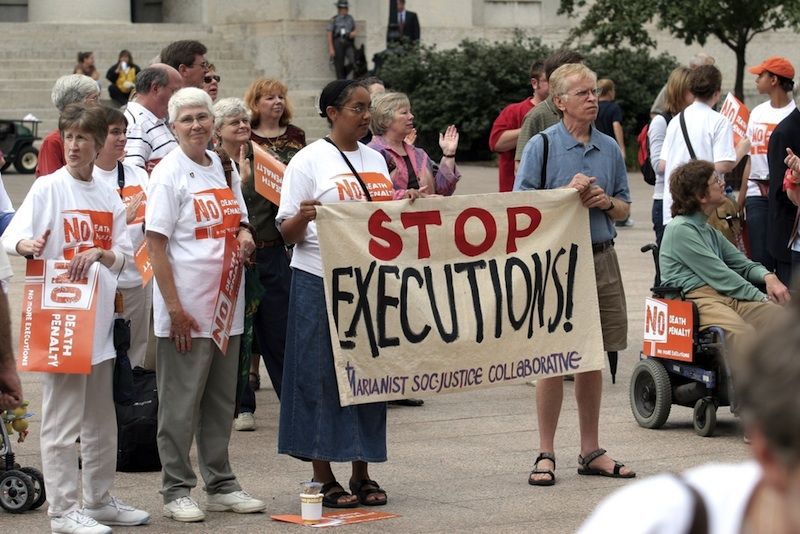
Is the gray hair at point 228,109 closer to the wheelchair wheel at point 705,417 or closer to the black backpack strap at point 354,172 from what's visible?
the black backpack strap at point 354,172

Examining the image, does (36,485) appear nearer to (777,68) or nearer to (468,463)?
(468,463)

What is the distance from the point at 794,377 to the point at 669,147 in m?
8.87

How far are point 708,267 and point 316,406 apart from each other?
279 cm

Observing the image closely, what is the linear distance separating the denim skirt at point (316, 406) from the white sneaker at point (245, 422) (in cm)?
191

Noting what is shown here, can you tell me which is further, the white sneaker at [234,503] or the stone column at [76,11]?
the stone column at [76,11]

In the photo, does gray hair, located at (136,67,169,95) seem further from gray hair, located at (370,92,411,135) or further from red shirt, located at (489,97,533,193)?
red shirt, located at (489,97,533,193)

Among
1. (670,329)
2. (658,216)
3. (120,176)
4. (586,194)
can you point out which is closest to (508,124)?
(658,216)

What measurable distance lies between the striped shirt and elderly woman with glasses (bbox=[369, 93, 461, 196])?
1.48 metres

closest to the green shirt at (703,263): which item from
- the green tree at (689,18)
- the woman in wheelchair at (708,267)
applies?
the woman in wheelchair at (708,267)

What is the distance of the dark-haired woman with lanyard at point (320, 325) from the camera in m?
6.46

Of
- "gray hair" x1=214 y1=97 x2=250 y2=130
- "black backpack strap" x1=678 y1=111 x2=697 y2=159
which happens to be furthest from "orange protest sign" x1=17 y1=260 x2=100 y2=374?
"black backpack strap" x1=678 y1=111 x2=697 y2=159

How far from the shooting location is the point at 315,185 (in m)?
6.52

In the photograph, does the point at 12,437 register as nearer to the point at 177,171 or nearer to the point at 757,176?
the point at 177,171

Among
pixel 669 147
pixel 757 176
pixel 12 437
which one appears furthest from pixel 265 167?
pixel 757 176
